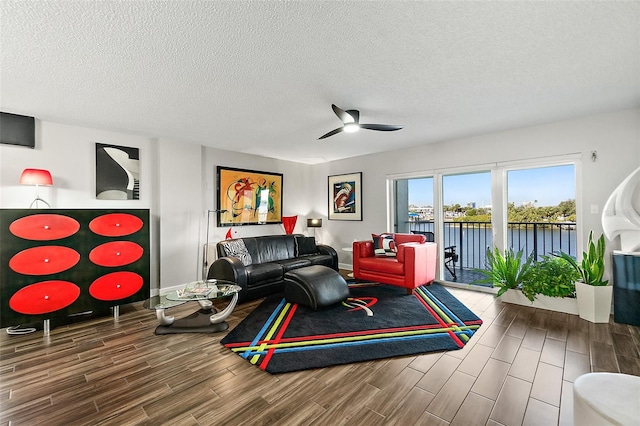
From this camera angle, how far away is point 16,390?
215cm

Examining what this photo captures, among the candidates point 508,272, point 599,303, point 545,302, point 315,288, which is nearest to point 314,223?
point 315,288

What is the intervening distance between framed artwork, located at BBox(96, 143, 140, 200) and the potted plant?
20.5 feet

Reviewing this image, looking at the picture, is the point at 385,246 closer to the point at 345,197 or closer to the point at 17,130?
the point at 345,197

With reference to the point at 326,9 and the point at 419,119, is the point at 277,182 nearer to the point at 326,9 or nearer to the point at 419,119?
the point at 419,119

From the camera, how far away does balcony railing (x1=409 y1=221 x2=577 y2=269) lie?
435cm

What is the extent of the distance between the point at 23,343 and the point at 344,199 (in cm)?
541

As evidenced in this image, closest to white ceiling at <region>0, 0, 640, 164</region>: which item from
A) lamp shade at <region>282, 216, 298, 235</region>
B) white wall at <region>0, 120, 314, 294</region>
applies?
white wall at <region>0, 120, 314, 294</region>

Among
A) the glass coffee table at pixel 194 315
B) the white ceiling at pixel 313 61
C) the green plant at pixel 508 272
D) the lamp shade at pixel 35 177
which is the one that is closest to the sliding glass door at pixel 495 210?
the green plant at pixel 508 272

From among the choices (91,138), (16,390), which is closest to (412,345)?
(16,390)

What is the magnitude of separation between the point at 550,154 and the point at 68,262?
643 cm

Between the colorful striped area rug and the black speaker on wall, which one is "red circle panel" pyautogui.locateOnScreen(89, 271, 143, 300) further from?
the black speaker on wall

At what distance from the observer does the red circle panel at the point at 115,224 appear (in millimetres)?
3597

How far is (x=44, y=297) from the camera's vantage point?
3.18m

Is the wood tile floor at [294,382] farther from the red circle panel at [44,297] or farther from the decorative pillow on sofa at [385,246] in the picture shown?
the decorative pillow on sofa at [385,246]
